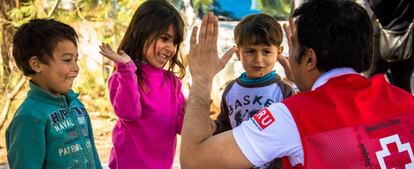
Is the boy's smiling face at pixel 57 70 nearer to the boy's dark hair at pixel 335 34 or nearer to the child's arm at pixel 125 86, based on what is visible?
the child's arm at pixel 125 86

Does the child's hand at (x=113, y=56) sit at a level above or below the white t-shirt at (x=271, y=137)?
above

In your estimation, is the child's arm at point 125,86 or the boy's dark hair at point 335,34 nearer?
the boy's dark hair at point 335,34

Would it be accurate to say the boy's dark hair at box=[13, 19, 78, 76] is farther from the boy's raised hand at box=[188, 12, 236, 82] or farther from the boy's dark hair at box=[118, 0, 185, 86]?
the boy's raised hand at box=[188, 12, 236, 82]

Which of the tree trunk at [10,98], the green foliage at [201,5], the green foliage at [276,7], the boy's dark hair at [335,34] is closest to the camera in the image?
the boy's dark hair at [335,34]

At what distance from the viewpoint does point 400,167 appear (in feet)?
6.73

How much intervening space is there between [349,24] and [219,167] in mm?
633

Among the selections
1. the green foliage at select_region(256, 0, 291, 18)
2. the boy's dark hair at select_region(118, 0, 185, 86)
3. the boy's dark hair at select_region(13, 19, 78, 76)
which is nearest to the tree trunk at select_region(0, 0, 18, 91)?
the boy's dark hair at select_region(118, 0, 185, 86)

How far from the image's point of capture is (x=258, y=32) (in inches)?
126

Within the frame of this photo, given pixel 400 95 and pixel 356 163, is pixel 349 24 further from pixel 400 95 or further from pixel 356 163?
pixel 356 163

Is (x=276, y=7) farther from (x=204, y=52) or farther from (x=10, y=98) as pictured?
(x=204, y=52)

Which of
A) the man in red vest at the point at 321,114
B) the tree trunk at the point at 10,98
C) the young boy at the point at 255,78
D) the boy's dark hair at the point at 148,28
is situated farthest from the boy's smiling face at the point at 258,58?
the tree trunk at the point at 10,98

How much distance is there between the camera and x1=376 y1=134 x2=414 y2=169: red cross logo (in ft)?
6.64

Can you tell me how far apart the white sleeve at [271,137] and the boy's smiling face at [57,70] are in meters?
0.89

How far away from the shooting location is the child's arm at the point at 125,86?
2914mm
